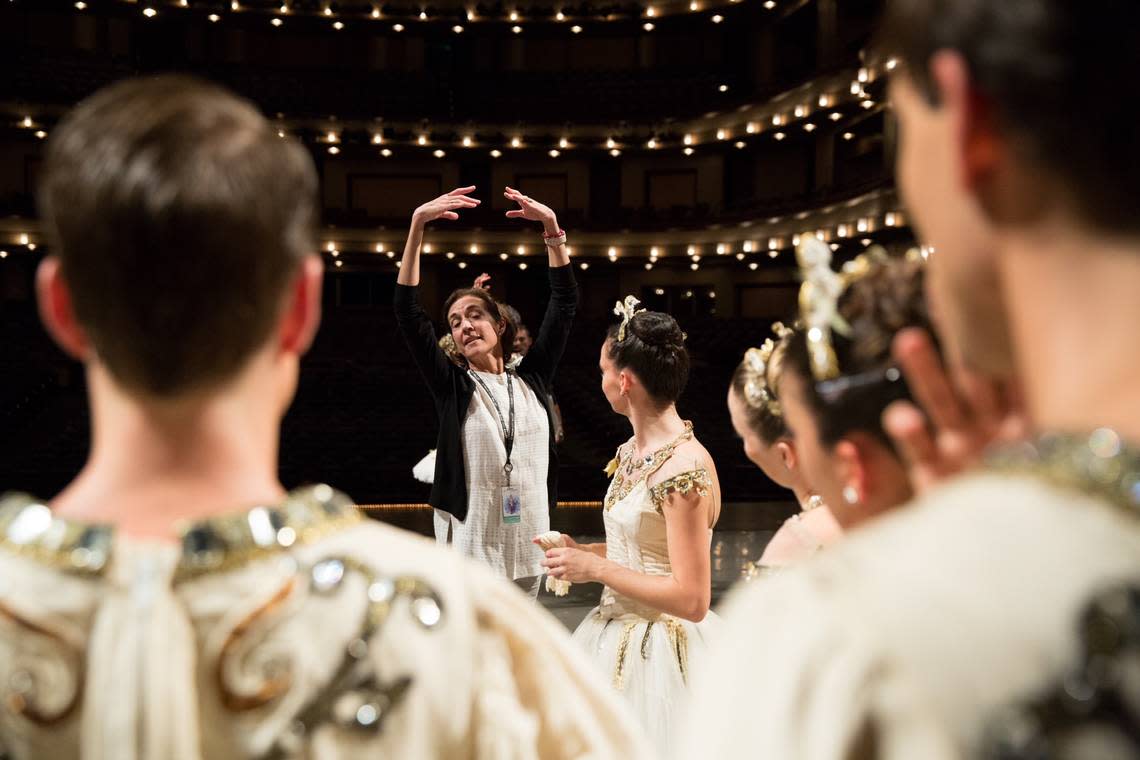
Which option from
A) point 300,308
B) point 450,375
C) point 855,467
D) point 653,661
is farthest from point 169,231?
point 450,375

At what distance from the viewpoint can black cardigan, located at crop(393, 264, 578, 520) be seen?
12.7 ft

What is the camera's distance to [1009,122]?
66 cm

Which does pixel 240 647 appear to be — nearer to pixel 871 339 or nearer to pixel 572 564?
pixel 871 339

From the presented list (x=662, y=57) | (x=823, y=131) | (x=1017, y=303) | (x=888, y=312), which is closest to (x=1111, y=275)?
(x=1017, y=303)

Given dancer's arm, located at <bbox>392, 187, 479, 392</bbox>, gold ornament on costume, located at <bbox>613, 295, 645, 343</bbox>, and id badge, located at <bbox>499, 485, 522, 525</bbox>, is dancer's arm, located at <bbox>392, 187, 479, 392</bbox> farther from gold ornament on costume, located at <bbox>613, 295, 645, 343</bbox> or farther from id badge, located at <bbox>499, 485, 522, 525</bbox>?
gold ornament on costume, located at <bbox>613, 295, 645, 343</bbox>

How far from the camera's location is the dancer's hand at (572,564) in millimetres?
2814

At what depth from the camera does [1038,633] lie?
1.98 ft

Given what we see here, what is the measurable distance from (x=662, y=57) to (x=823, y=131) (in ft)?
16.6

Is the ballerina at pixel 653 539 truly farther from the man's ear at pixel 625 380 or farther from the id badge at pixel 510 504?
the id badge at pixel 510 504

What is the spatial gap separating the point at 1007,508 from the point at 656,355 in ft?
8.53

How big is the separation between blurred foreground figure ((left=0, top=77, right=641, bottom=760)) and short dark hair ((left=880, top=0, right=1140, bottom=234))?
62cm

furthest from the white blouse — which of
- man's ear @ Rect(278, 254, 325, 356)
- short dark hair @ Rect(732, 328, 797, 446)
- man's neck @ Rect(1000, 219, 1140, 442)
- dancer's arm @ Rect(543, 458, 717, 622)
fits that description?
man's neck @ Rect(1000, 219, 1140, 442)

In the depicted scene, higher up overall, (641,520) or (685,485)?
(685,485)

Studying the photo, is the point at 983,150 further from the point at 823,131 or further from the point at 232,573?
the point at 823,131
